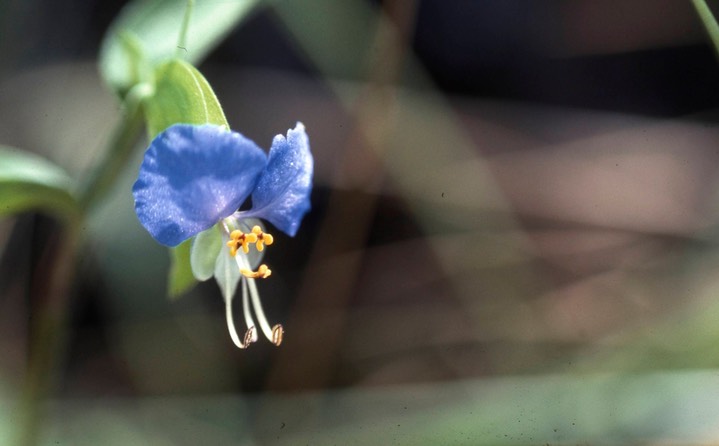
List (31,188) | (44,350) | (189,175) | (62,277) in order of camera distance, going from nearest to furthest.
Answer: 1. (189,175)
2. (31,188)
3. (44,350)
4. (62,277)

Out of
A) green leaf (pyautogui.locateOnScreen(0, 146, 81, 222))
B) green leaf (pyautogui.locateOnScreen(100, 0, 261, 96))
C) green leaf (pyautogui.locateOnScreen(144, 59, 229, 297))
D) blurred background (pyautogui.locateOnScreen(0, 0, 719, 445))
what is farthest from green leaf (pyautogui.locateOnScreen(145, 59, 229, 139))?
blurred background (pyautogui.locateOnScreen(0, 0, 719, 445))

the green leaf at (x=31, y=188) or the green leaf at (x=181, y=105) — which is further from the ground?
the green leaf at (x=181, y=105)

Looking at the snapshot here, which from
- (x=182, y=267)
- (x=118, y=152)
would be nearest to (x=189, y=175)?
(x=182, y=267)

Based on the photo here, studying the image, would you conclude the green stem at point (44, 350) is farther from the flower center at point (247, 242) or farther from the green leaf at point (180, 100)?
the flower center at point (247, 242)

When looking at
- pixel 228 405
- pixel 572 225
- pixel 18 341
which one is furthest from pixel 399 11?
pixel 18 341

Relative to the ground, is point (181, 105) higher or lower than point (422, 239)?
higher

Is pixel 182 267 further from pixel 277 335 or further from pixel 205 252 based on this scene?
pixel 277 335

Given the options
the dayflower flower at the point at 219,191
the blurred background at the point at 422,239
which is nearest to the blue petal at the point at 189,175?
the dayflower flower at the point at 219,191

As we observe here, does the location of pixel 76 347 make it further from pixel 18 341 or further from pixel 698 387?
pixel 698 387
